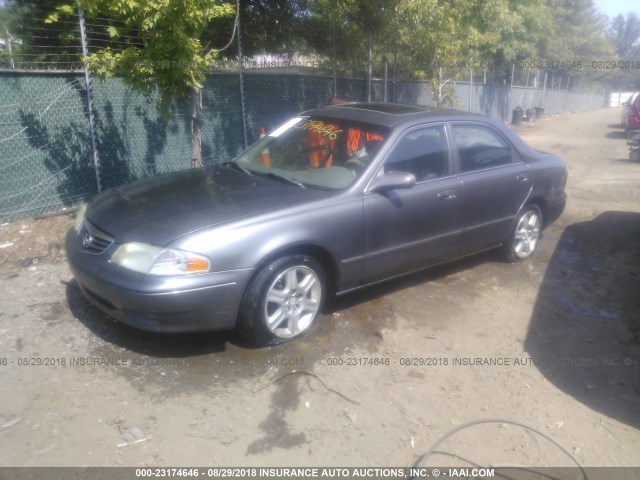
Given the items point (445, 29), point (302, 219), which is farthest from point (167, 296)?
point (445, 29)

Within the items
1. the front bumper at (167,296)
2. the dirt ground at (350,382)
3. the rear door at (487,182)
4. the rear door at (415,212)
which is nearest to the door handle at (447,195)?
the rear door at (415,212)

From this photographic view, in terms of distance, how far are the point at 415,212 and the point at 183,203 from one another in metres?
1.83

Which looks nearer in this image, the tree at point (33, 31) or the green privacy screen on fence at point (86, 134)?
the green privacy screen on fence at point (86, 134)

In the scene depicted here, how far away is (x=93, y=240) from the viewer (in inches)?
152

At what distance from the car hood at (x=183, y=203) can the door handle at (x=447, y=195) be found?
1.10m

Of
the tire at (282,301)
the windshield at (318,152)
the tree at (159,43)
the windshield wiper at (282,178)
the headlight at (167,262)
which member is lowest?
the tire at (282,301)

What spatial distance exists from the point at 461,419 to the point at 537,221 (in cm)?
340

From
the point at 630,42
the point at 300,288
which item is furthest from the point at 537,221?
the point at 630,42

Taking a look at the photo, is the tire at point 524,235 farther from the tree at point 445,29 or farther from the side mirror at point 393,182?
the tree at point 445,29

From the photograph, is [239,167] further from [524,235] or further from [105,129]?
[105,129]

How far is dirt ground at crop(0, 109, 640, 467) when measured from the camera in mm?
3025

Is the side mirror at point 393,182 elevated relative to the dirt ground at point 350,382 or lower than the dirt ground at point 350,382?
elevated

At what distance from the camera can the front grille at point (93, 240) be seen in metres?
3.76

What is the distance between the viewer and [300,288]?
401cm
